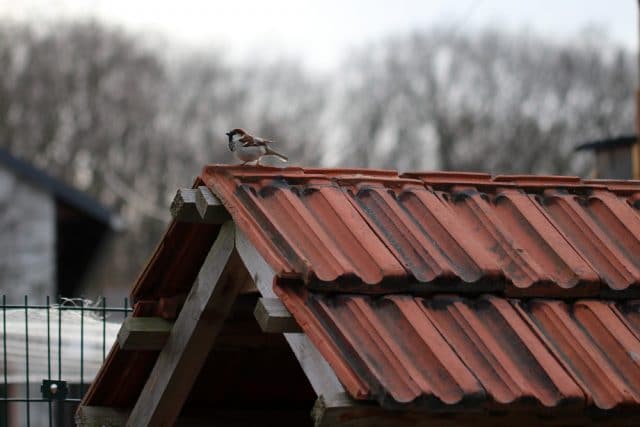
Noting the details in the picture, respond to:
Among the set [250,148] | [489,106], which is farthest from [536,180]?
[489,106]

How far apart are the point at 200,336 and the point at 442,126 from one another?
2326 inches

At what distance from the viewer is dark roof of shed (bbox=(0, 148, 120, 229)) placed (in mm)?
32594

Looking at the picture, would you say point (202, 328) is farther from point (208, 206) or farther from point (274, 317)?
point (274, 317)

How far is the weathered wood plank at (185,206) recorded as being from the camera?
19.6 feet

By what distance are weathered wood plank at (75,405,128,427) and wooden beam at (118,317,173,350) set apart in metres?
0.66

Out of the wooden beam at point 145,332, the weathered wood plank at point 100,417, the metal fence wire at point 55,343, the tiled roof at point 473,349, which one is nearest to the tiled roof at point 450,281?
the tiled roof at point 473,349

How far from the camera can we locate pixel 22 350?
1006 cm

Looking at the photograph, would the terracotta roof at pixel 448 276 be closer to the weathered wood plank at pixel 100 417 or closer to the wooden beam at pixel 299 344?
the wooden beam at pixel 299 344

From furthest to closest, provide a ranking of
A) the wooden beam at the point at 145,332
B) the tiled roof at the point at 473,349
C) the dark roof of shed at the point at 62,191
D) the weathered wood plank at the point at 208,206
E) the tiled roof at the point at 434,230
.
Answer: the dark roof of shed at the point at 62,191 → the wooden beam at the point at 145,332 → the weathered wood plank at the point at 208,206 → the tiled roof at the point at 434,230 → the tiled roof at the point at 473,349

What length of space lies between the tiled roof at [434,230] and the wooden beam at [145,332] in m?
0.90

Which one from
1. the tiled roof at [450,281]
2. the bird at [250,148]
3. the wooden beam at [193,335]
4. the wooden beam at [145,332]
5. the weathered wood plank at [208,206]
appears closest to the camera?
the tiled roof at [450,281]

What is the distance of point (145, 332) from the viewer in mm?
6555

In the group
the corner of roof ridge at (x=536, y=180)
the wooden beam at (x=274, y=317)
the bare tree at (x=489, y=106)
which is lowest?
the wooden beam at (x=274, y=317)

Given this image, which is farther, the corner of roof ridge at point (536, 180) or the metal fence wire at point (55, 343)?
the metal fence wire at point (55, 343)
